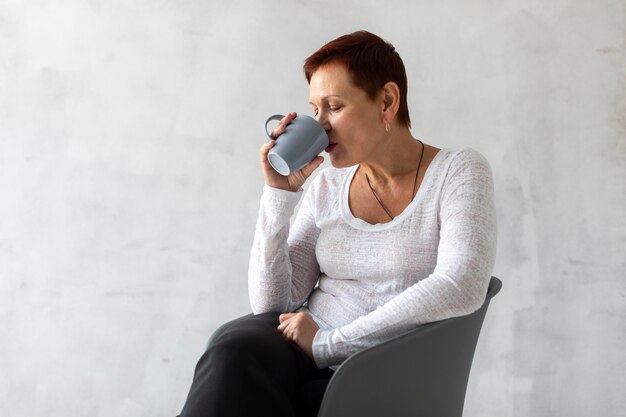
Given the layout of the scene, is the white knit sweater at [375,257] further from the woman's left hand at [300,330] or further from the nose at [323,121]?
the nose at [323,121]

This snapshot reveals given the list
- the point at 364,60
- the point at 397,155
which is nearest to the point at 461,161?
the point at 397,155

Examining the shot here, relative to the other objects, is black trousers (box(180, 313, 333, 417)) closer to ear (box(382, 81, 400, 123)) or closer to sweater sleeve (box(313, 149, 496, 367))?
sweater sleeve (box(313, 149, 496, 367))

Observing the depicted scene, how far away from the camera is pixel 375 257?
1451 mm

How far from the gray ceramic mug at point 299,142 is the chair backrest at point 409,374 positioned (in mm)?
387

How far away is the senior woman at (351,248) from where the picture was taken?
1.24 metres

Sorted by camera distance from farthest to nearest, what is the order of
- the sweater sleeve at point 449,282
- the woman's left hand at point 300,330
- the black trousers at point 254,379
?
the woman's left hand at point 300,330
the sweater sleeve at point 449,282
the black trousers at point 254,379

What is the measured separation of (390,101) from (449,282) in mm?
412

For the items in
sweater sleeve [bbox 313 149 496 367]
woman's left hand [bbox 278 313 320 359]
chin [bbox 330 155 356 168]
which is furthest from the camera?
chin [bbox 330 155 356 168]

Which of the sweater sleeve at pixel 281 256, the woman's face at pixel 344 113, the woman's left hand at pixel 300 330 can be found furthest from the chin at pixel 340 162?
the woman's left hand at pixel 300 330

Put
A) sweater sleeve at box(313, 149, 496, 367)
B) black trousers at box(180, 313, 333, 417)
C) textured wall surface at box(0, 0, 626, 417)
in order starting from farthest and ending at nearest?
textured wall surface at box(0, 0, 626, 417)
sweater sleeve at box(313, 149, 496, 367)
black trousers at box(180, 313, 333, 417)

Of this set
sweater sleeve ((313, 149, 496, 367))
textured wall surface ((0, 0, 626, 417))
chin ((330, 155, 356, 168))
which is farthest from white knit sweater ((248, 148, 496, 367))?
textured wall surface ((0, 0, 626, 417))

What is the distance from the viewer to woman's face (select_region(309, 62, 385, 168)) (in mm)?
1435

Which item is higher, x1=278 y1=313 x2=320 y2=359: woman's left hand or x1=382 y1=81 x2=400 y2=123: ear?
x1=382 y1=81 x2=400 y2=123: ear

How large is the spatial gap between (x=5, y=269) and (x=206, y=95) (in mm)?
798
